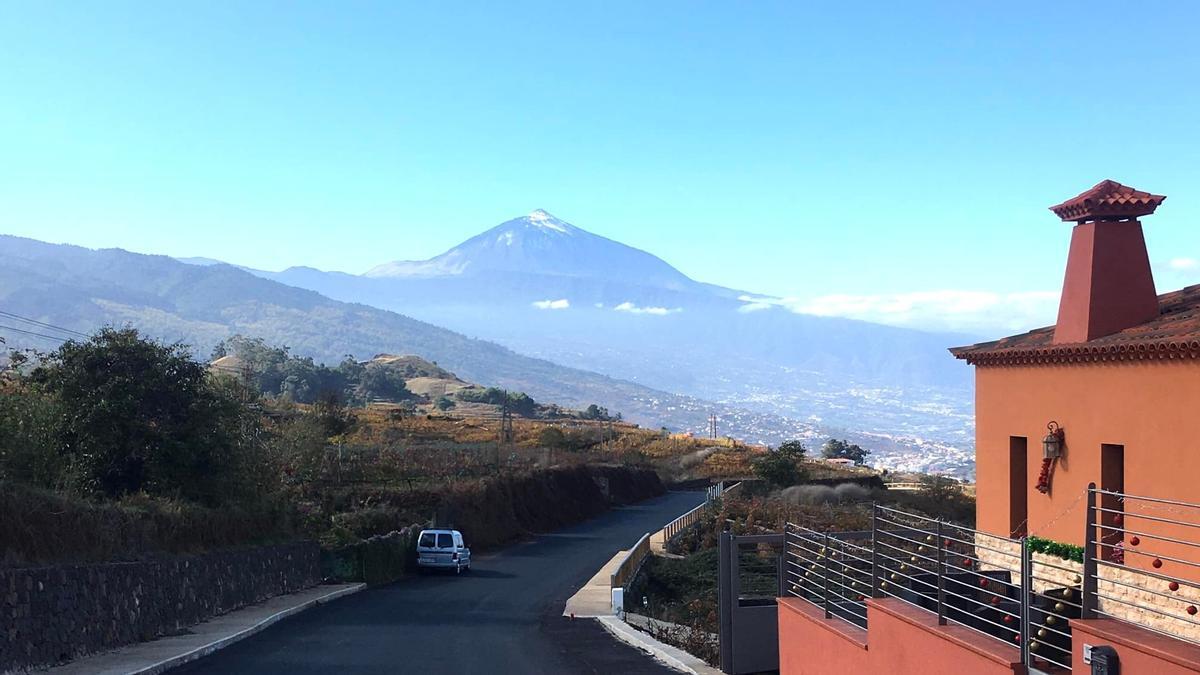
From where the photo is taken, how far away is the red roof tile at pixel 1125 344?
594 inches

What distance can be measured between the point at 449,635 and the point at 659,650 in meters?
4.59

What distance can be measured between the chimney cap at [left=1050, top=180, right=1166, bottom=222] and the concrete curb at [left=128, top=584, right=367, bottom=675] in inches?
632

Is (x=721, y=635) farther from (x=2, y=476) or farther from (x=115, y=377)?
(x=115, y=377)

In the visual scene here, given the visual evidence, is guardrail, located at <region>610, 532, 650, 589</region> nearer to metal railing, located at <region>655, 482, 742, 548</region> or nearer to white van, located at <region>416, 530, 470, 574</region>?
metal railing, located at <region>655, 482, 742, 548</region>

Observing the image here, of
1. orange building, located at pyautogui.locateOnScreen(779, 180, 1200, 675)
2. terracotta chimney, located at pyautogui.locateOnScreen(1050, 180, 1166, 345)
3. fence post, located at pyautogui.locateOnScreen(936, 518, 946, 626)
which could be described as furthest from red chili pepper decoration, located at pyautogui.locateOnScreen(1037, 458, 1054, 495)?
fence post, located at pyautogui.locateOnScreen(936, 518, 946, 626)

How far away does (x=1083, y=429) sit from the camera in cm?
1716

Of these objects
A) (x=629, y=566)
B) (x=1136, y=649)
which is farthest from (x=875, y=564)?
(x=629, y=566)

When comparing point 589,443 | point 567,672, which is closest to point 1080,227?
point 567,672

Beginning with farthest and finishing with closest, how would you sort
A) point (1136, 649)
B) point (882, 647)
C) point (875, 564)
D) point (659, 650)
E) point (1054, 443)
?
point (659, 650) → point (1054, 443) → point (875, 564) → point (882, 647) → point (1136, 649)

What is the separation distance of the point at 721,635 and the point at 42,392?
48.4 feet

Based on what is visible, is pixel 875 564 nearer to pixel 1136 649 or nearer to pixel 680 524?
pixel 1136 649

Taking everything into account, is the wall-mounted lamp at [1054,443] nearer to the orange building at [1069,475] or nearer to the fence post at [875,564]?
the orange building at [1069,475]

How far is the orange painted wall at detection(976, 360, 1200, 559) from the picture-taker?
48.7 feet

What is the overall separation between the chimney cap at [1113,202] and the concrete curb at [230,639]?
52.7 feet
